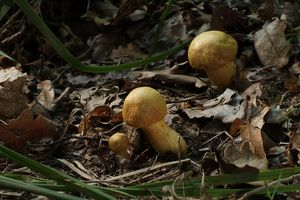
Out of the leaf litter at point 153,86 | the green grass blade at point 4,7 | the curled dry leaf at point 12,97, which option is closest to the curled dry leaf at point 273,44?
the leaf litter at point 153,86

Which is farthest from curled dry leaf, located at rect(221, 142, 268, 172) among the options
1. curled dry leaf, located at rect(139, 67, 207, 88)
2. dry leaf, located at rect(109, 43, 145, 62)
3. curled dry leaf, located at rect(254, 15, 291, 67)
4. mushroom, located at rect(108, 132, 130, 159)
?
dry leaf, located at rect(109, 43, 145, 62)

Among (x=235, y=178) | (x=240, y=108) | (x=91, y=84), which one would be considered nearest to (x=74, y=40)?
(x=91, y=84)

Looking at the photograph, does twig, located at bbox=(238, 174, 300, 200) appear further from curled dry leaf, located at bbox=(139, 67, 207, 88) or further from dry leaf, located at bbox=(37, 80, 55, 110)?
dry leaf, located at bbox=(37, 80, 55, 110)

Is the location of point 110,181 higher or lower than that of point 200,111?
higher

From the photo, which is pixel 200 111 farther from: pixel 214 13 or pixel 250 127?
pixel 214 13

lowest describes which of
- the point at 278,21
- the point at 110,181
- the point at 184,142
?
the point at 278,21

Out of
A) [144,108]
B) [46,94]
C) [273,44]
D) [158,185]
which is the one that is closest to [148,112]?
[144,108]

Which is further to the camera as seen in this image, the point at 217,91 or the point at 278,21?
the point at 278,21
